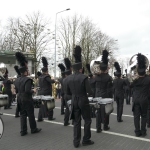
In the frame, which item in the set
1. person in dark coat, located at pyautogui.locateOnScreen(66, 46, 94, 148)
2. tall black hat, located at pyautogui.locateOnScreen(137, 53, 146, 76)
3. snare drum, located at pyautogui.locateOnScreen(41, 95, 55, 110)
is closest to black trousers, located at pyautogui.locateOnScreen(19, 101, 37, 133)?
snare drum, located at pyautogui.locateOnScreen(41, 95, 55, 110)

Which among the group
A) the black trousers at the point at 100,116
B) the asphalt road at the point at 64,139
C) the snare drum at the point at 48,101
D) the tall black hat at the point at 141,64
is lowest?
the asphalt road at the point at 64,139

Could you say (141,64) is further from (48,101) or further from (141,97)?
(48,101)

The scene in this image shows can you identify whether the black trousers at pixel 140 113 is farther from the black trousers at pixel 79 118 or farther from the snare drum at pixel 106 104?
the black trousers at pixel 79 118

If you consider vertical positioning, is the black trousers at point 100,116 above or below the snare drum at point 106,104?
below

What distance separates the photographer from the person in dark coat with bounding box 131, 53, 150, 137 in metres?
6.77

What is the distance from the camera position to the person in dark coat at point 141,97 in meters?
6.77

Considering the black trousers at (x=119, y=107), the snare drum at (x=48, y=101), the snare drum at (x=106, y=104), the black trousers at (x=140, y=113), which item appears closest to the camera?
the black trousers at (x=140, y=113)

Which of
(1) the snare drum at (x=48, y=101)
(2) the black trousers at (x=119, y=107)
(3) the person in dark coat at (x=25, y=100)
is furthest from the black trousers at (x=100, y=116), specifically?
(1) the snare drum at (x=48, y=101)

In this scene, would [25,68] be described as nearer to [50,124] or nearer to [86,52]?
[50,124]

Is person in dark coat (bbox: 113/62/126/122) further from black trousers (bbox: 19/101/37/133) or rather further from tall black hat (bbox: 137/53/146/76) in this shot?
black trousers (bbox: 19/101/37/133)

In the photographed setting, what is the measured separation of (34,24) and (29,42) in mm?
3264

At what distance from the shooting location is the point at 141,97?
268 inches

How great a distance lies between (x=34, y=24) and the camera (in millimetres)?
42125

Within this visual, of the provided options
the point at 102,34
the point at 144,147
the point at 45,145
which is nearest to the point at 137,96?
the point at 144,147
